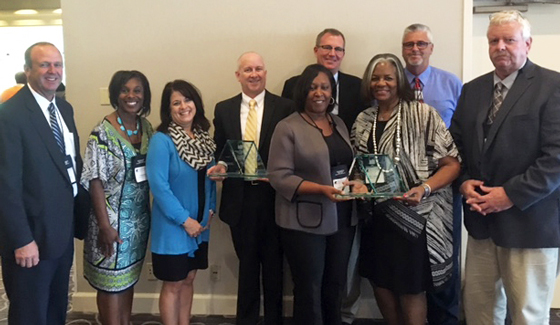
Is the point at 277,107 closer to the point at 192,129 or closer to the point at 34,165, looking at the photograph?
the point at 192,129

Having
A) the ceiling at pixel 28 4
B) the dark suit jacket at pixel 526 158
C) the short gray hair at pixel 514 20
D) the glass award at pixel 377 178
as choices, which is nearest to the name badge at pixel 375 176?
the glass award at pixel 377 178

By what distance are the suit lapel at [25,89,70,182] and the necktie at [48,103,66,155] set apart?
47 millimetres

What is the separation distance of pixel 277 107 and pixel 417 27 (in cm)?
97

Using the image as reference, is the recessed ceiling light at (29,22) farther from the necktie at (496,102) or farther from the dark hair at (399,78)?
the necktie at (496,102)

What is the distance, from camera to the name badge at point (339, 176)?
2.19 m

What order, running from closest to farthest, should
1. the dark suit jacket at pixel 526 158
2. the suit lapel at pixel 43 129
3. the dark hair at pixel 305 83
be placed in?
the dark suit jacket at pixel 526 158
the suit lapel at pixel 43 129
the dark hair at pixel 305 83

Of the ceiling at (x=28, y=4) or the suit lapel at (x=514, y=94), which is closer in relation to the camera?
the suit lapel at (x=514, y=94)

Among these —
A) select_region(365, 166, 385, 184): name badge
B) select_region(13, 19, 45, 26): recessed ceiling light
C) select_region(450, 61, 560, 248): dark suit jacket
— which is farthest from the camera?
select_region(13, 19, 45, 26): recessed ceiling light

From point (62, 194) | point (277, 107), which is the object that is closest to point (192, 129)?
point (277, 107)

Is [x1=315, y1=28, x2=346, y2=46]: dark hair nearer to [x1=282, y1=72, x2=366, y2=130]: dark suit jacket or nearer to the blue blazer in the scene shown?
[x1=282, y1=72, x2=366, y2=130]: dark suit jacket

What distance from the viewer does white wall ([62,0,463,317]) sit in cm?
301

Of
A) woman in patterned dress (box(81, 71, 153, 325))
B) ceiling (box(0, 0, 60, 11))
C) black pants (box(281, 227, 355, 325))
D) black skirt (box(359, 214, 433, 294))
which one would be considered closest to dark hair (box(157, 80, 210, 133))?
woman in patterned dress (box(81, 71, 153, 325))

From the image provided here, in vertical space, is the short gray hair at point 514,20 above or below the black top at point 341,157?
above

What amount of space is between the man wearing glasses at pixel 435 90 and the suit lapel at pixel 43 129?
6.41 feet
